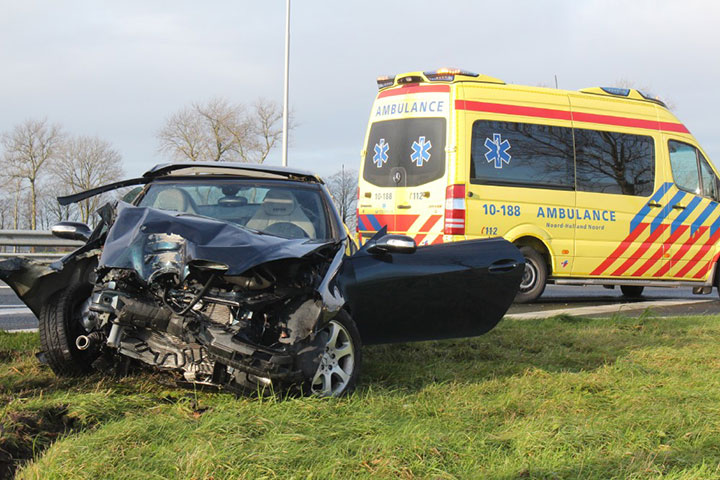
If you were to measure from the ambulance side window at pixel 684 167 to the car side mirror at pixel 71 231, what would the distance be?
865 cm

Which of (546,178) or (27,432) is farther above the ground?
(546,178)

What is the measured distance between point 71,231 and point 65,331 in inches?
30.4

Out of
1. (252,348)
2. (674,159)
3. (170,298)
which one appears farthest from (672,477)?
(674,159)

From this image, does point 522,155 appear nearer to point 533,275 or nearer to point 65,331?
point 533,275

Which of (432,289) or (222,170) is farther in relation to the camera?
(222,170)

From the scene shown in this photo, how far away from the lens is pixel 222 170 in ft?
16.5

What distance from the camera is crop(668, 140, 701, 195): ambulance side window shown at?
10445mm

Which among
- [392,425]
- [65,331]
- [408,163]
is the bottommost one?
[392,425]

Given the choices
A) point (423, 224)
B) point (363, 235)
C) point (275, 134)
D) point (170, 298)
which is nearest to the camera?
point (170, 298)

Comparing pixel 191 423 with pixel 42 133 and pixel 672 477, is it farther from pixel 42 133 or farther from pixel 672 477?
pixel 42 133

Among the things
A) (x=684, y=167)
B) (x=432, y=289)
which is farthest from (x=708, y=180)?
(x=432, y=289)

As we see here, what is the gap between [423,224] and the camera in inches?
360

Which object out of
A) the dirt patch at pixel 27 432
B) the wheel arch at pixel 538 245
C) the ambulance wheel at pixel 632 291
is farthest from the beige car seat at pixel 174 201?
the ambulance wheel at pixel 632 291

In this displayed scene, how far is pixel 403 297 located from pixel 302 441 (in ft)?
5.49
